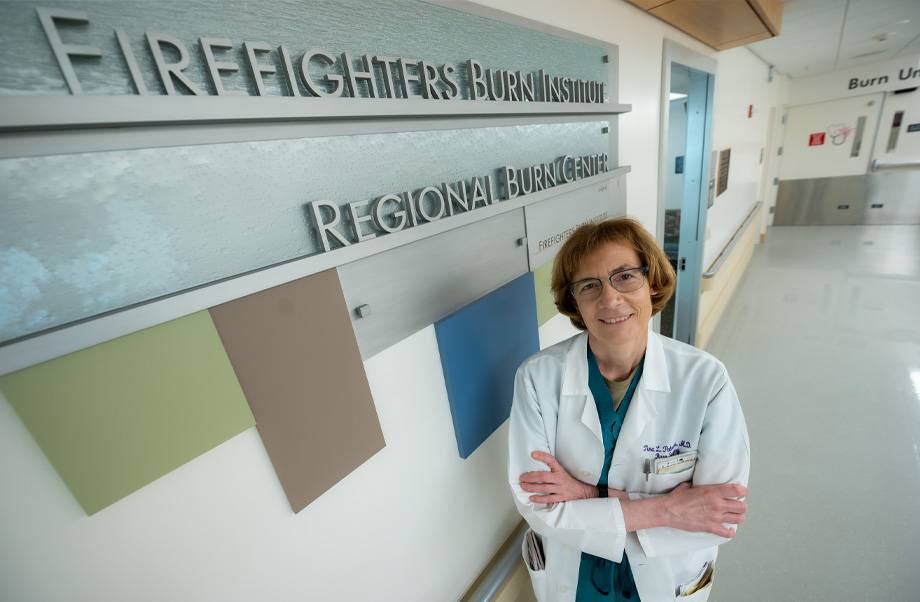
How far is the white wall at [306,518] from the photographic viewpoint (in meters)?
0.58

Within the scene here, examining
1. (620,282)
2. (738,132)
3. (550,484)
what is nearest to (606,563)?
(550,484)

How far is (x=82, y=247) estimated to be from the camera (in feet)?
1.86

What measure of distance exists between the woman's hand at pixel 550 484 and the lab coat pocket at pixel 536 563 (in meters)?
0.39

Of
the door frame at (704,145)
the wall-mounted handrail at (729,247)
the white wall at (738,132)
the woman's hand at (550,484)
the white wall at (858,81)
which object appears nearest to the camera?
the woman's hand at (550,484)

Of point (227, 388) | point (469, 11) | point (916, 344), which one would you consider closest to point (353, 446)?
point (227, 388)

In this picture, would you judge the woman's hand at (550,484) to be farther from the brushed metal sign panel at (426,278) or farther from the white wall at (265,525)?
the brushed metal sign panel at (426,278)

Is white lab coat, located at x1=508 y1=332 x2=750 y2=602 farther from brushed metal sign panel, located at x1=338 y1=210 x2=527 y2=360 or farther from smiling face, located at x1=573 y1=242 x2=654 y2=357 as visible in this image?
brushed metal sign panel, located at x1=338 y1=210 x2=527 y2=360

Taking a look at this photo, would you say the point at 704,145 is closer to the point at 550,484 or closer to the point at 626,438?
the point at 626,438

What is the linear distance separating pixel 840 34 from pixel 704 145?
2949mm

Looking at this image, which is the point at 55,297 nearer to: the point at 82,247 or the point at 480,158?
the point at 82,247

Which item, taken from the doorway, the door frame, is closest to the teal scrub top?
→ the door frame

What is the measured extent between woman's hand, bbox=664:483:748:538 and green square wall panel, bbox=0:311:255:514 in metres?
1.24

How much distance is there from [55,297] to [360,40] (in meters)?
0.76

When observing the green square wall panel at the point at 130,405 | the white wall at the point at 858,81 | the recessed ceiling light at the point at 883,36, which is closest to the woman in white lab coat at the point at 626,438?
the green square wall panel at the point at 130,405
